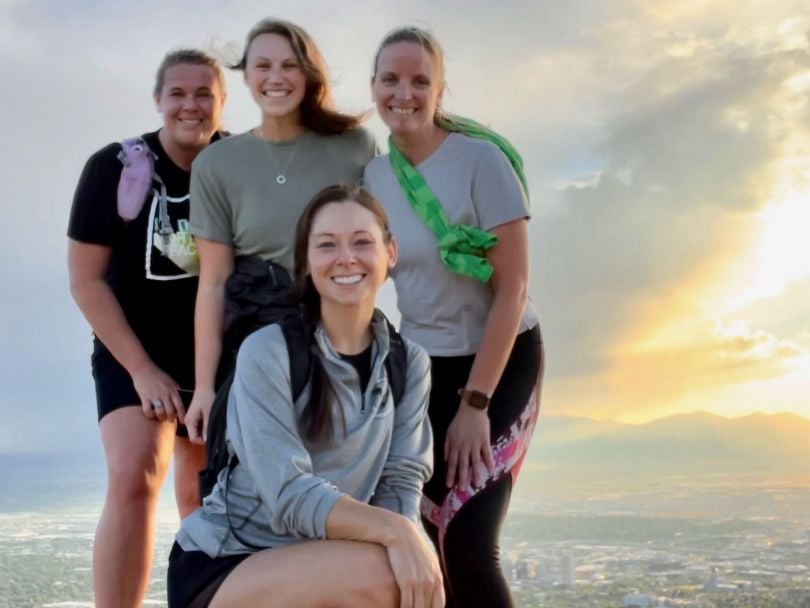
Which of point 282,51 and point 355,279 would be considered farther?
point 282,51

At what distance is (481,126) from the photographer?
12.0 feet

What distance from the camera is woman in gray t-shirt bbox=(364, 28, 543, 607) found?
3398 millimetres

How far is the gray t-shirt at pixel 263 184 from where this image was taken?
343 cm

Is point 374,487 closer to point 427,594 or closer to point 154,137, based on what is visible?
point 427,594

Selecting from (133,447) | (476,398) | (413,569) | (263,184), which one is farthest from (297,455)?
(133,447)

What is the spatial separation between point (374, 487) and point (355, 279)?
0.56 m

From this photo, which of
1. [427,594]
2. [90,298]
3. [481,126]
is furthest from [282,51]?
[427,594]

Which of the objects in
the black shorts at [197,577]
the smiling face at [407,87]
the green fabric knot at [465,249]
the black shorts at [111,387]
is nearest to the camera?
the black shorts at [197,577]

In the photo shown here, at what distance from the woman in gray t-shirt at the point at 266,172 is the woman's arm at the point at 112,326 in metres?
0.40

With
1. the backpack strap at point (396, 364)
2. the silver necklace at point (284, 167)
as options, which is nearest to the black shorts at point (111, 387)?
the silver necklace at point (284, 167)

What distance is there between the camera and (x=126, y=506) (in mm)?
3920

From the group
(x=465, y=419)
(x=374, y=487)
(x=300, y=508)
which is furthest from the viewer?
(x=465, y=419)

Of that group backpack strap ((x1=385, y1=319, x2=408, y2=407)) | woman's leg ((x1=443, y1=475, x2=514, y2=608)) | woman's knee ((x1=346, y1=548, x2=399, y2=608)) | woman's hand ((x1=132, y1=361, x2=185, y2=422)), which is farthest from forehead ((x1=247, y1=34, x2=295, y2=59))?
woman's knee ((x1=346, y1=548, x2=399, y2=608))

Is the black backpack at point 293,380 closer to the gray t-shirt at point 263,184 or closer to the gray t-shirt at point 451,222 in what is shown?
the gray t-shirt at point 451,222
